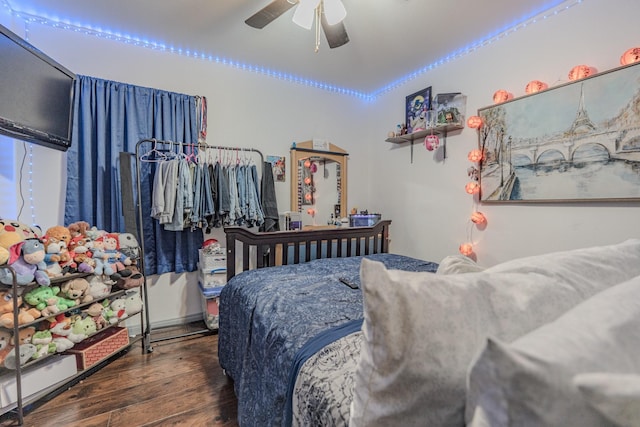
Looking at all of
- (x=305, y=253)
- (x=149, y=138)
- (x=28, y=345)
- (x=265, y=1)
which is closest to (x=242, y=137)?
(x=149, y=138)

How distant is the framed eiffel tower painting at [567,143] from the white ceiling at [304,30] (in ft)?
2.23

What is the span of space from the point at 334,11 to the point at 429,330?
1.96 metres

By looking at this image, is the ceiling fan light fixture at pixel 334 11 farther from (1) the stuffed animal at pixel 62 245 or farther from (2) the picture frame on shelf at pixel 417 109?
(1) the stuffed animal at pixel 62 245

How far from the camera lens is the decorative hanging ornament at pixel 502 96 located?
2275 mm

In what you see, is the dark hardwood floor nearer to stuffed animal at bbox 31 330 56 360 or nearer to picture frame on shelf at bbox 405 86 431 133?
stuffed animal at bbox 31 330 56 360

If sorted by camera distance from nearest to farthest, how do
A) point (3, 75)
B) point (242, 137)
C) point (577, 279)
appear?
point (577, 279)
point (3, 75)
point (242, 137)

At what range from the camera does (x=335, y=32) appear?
1956 millimetres

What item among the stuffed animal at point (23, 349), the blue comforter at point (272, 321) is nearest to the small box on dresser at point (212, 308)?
the blue comforter at point (272, 321)

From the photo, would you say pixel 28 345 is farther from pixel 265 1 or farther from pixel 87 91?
pixel 265 1

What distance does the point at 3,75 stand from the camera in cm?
155

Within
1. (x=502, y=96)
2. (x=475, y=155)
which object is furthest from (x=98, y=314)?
(x=502, y=96)

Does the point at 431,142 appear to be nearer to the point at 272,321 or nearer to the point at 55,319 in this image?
the point at 272,321

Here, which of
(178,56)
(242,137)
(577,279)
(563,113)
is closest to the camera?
(577,279)

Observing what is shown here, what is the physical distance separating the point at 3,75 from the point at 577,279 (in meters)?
2.72
